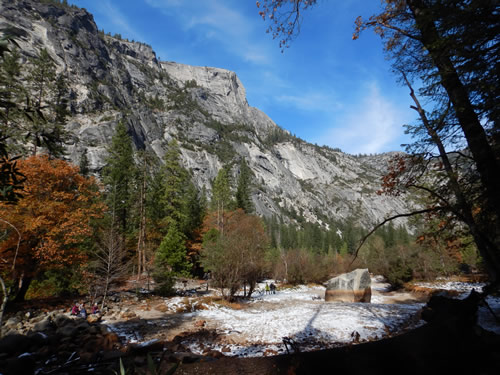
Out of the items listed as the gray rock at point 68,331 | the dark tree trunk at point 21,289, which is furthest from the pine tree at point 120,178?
the gray rock at point 68,331

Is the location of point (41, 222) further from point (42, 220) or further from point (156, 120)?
point (156, 120)

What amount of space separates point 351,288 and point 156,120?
138m

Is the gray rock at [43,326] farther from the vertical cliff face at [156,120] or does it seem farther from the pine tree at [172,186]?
the vertical cliff face at [156,120]

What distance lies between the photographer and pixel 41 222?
12344 mm

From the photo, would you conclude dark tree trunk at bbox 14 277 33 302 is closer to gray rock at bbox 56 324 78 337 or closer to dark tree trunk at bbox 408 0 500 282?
gray rock at bbox 56 324 78 337

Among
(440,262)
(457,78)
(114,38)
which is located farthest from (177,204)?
(114,38)

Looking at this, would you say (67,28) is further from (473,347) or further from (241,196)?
(473,347)

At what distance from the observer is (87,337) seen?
7.79 metres

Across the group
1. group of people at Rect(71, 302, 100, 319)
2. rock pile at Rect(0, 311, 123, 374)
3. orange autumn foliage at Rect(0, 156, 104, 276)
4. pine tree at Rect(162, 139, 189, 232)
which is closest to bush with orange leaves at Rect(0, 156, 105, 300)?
orange autumn foliage at Rect(0, 156, 104, 276)

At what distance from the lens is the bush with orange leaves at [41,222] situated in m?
12.2

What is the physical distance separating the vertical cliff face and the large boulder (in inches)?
2784

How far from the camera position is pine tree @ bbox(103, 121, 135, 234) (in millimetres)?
25756

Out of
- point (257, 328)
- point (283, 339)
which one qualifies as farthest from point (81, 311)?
point (283, 339)

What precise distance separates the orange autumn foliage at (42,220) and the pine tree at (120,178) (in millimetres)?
10675
